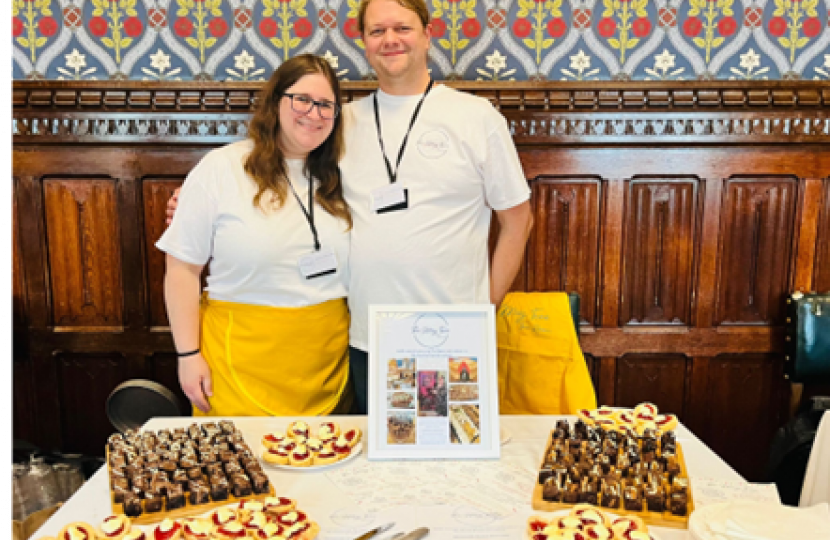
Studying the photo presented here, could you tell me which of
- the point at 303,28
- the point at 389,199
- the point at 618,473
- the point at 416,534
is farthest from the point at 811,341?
the point at 303,28

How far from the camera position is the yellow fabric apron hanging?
7.07ft

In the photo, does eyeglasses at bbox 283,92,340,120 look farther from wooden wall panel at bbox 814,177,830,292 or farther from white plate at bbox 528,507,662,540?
wooden wall panel at bbox 814,177,830,292

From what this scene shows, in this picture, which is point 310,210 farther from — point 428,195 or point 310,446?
point 310,446

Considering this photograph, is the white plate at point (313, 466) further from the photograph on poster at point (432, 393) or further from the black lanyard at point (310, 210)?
the black lanyard at point (310, 210)

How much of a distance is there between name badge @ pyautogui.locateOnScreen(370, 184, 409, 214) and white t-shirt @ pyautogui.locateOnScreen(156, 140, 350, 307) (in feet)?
0.40

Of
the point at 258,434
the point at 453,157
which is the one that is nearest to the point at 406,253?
the point at 453,157

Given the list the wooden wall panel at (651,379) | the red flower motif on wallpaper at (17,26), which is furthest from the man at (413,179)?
the red flower motif on wallpaper at (17,26)

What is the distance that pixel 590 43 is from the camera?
251cm

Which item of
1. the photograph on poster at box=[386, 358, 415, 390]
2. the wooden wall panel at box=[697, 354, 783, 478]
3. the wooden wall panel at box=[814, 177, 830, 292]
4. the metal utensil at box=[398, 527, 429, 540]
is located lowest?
the wooden wall panel at box=[697, 354, 783, 478]

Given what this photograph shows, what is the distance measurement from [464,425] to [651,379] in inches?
62.1

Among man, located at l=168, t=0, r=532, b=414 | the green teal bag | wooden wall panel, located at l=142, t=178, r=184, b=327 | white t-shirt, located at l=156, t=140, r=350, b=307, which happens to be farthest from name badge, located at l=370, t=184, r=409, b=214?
the green teal bag

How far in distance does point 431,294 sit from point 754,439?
1786mm

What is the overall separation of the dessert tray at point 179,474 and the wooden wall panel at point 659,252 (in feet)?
5.95

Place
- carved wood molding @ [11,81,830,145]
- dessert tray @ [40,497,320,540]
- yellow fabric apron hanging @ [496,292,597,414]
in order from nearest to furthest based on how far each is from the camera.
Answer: dessert tray @ [40,497,320,540]
yellow fabric apron hanging @ [496,292,597,414]
carved wood molding @ [11,81,830,145]
